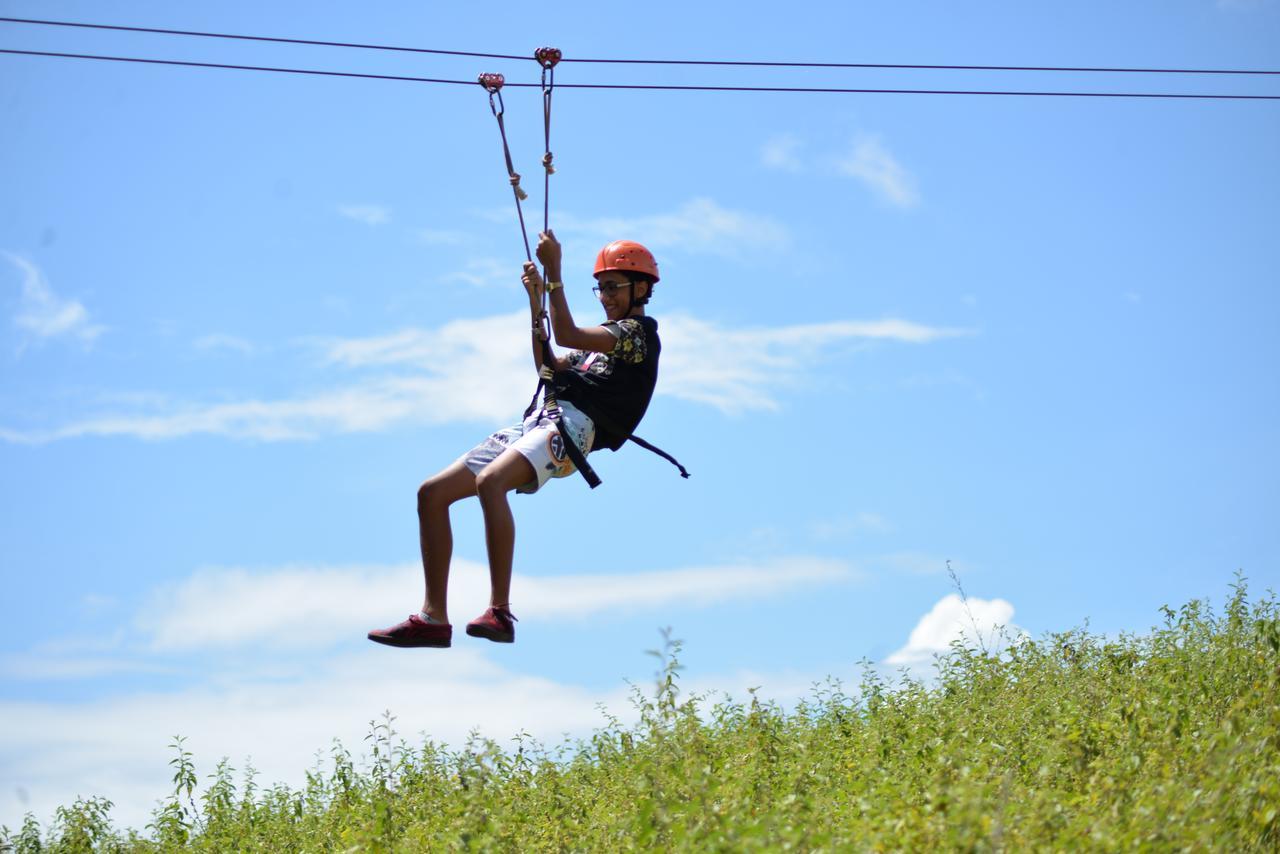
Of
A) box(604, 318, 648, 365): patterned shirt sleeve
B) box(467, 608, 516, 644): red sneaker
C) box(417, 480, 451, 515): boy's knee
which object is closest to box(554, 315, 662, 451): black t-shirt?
box(604, 318, 648, 365): patterned shirt sleeve

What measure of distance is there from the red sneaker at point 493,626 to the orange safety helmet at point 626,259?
225 cm

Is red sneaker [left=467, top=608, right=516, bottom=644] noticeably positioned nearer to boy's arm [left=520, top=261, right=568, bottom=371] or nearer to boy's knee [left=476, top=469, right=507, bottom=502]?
boy's knee [left=476, top=469, right=507, bottom=502]

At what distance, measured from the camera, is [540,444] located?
25.9 ft

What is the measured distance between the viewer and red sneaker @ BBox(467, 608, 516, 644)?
307 inches

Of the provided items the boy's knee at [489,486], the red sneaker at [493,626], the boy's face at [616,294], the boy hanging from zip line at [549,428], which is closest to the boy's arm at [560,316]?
the boy hanging from zip line at [549,428]

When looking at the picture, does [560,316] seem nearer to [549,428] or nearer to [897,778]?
[549,428]

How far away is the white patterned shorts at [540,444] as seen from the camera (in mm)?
7898

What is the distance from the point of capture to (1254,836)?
637 cm

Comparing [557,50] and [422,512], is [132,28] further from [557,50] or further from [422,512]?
[422,512]

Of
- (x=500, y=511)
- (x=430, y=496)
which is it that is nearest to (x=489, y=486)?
(x=500, y=511)

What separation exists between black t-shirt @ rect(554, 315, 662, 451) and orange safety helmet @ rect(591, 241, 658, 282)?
13.0 inches

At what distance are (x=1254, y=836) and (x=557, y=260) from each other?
15.6 feet

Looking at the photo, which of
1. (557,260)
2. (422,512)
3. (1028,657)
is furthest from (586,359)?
(1028,657)

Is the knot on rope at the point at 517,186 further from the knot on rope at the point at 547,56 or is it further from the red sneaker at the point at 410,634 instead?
the red sneaker at the point at 410,634
